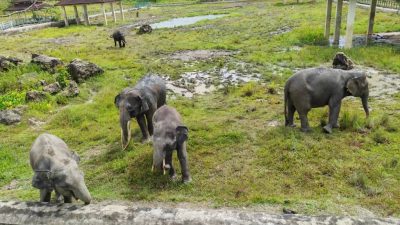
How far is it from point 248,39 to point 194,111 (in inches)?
521

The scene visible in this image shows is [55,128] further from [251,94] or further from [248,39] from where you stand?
[248,39]

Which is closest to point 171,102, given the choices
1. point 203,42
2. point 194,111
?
point 194,111

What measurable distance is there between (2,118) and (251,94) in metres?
8.13

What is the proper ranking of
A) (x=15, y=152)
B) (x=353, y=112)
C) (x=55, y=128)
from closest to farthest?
(x=15, y=152)
(x=353, y=112)
(x=55, y=128)

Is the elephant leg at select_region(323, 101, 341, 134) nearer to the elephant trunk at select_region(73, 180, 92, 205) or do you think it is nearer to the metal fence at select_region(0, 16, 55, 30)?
the elephant trunk at select_region(73, 180, 92, 205)

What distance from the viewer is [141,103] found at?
9039 millimetres

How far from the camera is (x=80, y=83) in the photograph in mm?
15812

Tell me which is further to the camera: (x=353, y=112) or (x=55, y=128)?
(x=55, y=128)

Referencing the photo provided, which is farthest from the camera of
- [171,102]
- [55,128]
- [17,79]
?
[17,79]

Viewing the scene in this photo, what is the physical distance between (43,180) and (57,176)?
0.84 ft

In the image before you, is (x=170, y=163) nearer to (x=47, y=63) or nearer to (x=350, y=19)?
(x=47, y=63)

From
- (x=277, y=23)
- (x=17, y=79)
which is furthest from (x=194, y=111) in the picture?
(x=277, y=23)

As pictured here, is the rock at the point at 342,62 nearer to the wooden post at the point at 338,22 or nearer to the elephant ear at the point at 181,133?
the wooden post at the point at 338,22

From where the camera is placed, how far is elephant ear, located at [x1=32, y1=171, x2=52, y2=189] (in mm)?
6035
